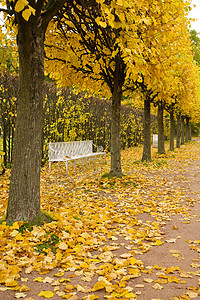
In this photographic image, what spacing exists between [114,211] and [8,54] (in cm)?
400

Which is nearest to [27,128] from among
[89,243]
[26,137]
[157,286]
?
[26,137]

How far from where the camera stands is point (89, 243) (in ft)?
12.0

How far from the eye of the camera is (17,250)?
10.4 ft

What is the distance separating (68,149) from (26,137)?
589 cm

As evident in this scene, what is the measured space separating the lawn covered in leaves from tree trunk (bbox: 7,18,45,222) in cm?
28

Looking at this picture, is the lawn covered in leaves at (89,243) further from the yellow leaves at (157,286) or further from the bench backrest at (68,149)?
the bench backrest at (68,149)

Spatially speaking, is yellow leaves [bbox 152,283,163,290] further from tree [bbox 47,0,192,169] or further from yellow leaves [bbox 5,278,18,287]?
tree [bbox 47,0,192,169]

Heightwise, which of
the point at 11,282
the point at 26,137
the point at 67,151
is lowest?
the point at 11,282

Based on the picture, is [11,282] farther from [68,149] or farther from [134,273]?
[68,149]

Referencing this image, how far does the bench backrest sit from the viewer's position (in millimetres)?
9039

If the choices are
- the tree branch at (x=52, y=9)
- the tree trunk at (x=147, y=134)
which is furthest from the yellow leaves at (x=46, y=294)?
the tree trunk at (x=147, y=134)

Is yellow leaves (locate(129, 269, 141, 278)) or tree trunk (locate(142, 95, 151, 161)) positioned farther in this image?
tree trunk (locate(142, 95, 151, 161))

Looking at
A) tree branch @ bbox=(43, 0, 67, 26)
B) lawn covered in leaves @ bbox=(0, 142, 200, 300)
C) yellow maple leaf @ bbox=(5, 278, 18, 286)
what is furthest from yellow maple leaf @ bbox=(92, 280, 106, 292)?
tree branch @ bbox=(43, 0, 67, 26)

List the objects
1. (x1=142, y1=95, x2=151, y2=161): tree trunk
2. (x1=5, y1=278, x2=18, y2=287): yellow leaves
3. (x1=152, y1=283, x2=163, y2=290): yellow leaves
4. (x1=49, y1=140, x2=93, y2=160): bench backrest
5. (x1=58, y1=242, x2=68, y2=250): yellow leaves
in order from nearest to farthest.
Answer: (x1=5, y1=278, x2=18, y2=287): yellow leaves < (x1=152, y1=283, x2=163, y2=290): yellow leaves < (x1=58, y1=242, x2=68, y2=250): yellow leaves < (x1=49, y1=140, x2=93, y2=160): bench backrest < (x1=142, y1=95, x2=151, y2=161): tree trunk
